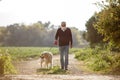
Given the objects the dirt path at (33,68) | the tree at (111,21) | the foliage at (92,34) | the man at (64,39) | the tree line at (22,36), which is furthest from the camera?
the tree line at (22,36)

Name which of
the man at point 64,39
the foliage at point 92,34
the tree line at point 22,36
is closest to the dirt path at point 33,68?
the man at point 64,39

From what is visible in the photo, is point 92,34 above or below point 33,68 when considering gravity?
above

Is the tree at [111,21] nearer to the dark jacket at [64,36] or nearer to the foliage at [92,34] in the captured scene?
the dark jacket at [64,36]

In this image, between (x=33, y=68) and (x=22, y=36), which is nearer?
(x=33, y=68)

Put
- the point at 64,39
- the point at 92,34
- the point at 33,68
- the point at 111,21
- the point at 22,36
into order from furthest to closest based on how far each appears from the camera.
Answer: the point at 22,36 → the point at 92,34 → the point at 33,68 → the point at 64,39 → the point at 111,21

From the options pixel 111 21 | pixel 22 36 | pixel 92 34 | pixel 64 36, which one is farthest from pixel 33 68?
pixel 22 36

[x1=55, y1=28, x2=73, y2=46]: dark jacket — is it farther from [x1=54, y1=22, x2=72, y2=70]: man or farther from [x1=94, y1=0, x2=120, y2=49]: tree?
[x1=94, y1=0, x2=120, y2=49]: tree

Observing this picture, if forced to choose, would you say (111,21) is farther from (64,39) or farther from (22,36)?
(22,36)

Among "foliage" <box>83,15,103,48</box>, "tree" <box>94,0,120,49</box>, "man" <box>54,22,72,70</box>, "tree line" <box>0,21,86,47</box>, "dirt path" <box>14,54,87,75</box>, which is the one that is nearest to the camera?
"tree" <box>94,0,120,49</box>

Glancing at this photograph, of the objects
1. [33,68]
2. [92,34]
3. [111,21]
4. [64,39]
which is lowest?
[33,68]

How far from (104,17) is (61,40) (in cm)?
225

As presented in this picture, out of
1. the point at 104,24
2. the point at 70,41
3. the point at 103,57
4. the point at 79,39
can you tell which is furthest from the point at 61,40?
the point at 79,39

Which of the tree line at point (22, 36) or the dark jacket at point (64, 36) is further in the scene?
the tree line at point (22, 36)

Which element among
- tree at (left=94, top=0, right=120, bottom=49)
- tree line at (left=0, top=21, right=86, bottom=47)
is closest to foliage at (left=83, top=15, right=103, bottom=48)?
tree at (left=94, top=0, right=120, bottom=49)
